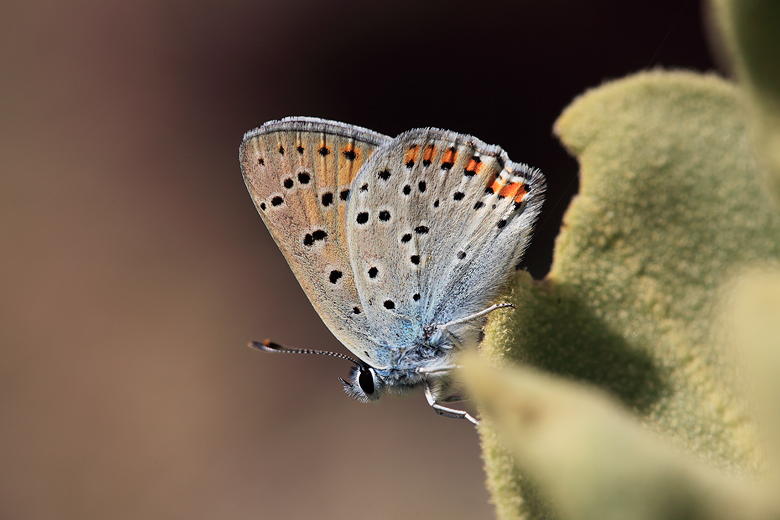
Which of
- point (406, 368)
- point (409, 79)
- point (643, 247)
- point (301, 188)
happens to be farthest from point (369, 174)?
point (409, 79)

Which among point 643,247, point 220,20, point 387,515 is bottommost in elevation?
point 387,515

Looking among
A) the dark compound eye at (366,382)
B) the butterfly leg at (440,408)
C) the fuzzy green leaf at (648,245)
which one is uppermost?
the fuzzy green leaf at (648,245)

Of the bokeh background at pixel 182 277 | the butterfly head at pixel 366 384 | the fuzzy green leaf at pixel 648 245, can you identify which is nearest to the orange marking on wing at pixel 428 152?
the butterfly head at pixel 366 384

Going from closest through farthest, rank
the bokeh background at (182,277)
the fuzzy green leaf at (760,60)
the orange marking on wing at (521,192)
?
the fuzzy green leaf at (760,60) → the orange marking on wing at (521,192) → the bokeh background at (182,277)

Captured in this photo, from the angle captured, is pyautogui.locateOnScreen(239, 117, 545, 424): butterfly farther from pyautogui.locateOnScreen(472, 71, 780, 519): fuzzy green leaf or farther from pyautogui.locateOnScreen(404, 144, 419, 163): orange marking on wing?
pyautogui.locateOnScreen(472, 71, 780, 519): fuzzy green leaf

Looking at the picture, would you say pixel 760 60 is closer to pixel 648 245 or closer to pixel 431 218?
pixel 648 245

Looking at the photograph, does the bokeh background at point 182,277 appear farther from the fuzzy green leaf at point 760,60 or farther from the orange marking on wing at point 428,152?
the fuzzy green leaf at point 760,60

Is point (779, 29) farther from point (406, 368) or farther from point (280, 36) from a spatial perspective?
point (280, 36)
